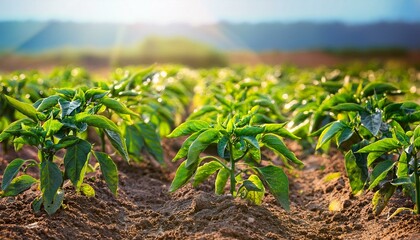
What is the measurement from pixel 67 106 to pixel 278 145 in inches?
58.3

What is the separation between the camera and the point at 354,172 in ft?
14.5

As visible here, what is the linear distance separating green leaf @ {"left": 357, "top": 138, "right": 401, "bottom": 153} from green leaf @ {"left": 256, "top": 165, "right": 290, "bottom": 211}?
56 cm

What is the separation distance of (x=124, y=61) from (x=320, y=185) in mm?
30904

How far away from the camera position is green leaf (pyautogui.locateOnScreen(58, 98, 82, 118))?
3.97m

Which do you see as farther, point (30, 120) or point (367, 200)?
point (367, 200)

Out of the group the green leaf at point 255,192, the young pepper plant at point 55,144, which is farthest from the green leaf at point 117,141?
the green leaf at point 255,192

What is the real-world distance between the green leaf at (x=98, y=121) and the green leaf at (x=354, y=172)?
68.8 inches

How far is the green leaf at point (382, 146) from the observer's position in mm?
3926

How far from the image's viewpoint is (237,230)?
384 centimetres

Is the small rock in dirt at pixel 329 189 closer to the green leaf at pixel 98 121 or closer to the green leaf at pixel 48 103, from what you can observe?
the green leaf at pixel 98 121

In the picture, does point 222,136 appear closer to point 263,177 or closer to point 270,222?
point 263,177

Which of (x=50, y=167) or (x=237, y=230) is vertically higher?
(x=50, y=167)

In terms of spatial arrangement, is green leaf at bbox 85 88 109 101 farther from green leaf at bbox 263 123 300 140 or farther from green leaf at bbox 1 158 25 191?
green leaf at bbox 263 123 300 140

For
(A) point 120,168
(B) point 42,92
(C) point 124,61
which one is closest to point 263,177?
(A) point 120,168
